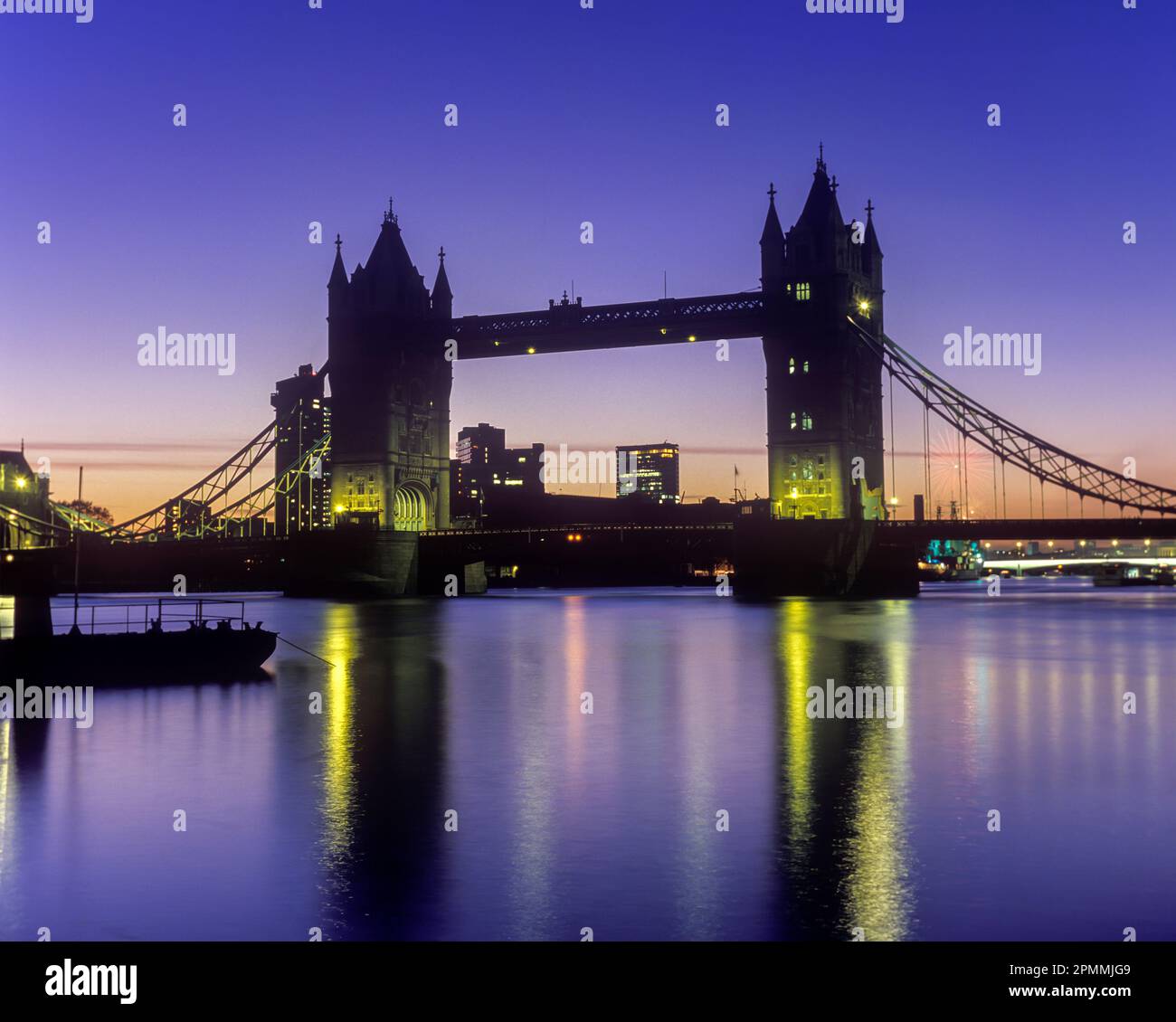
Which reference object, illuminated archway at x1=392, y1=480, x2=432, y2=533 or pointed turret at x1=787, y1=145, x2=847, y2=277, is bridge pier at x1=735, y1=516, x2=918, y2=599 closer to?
pointed turret at x1=787, y1=145, x2=847, y2=277

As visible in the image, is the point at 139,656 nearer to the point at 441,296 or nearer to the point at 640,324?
the point at 640,324

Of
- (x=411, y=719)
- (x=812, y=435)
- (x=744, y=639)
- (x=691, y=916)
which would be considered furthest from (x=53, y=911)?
(x=812, y=435)

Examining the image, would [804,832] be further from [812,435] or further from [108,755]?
[812,435]

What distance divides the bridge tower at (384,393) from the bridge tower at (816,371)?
1297 inches

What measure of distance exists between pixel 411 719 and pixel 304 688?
336 inches

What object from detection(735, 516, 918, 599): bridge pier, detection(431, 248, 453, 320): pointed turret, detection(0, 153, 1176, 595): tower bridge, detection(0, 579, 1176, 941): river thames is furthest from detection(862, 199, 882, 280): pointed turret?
detection(0, 579, 1176, 941): river thames

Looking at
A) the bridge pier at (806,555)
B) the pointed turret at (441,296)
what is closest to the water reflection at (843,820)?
the bridge pier at (806,555)

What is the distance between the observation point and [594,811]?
18812 mm

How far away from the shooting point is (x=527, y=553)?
368 ft

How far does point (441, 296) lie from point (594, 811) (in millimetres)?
115609

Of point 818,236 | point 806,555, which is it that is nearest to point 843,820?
point 806,555

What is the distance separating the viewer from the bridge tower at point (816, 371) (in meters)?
104

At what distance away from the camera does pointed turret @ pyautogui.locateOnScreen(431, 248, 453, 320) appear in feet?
423

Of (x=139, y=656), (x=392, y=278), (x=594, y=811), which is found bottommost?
(x=594, y=811)
